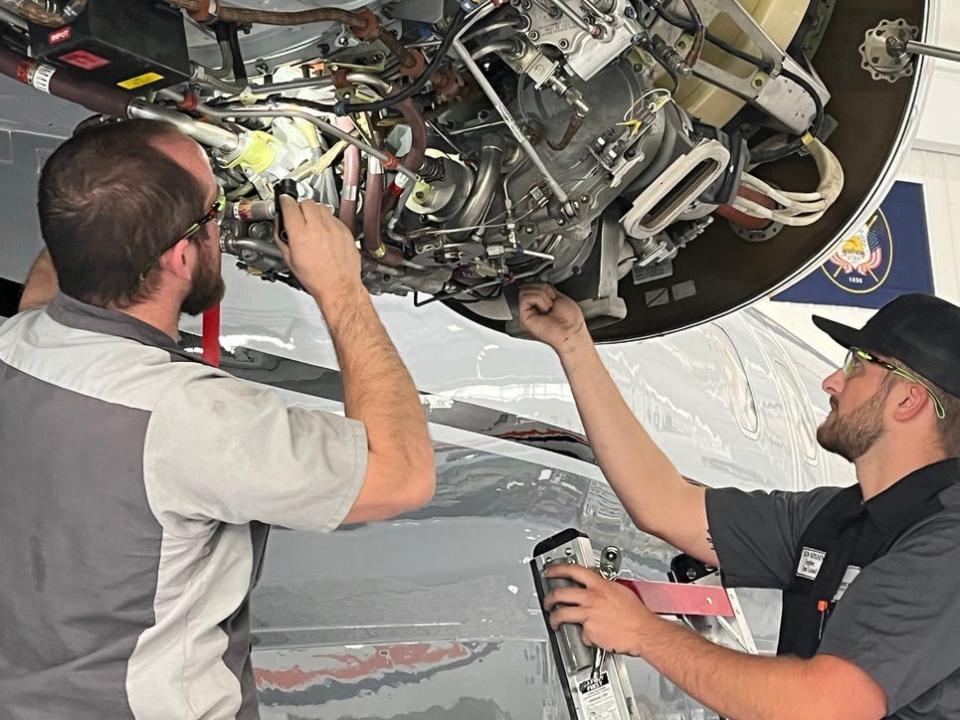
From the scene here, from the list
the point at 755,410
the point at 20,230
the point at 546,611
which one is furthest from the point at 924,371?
the point at 755,410

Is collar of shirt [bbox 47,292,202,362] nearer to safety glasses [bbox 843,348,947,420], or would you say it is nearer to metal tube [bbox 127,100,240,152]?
metal tube [bbox 127,100,240,152]

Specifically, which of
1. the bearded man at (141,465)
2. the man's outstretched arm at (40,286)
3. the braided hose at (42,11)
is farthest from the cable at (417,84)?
the man's outstretched arm at (40,286)

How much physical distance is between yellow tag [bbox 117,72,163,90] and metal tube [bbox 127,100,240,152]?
0.05 m

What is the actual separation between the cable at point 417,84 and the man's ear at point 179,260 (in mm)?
306

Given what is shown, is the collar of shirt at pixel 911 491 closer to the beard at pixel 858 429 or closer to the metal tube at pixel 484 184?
the beard at pixel 858 429

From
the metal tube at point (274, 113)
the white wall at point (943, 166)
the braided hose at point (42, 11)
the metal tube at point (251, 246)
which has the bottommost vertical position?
the white wall at point (943, 166)

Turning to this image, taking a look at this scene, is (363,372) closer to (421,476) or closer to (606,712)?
(421,476)

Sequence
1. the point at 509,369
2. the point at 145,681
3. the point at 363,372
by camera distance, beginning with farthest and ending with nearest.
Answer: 1. the point at 509,369
2. the point at 363,372
3. the point at 145,681

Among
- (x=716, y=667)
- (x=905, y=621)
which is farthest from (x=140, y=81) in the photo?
(x=905, y=621)

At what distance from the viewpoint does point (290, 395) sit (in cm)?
256

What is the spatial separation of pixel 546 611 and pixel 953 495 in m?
0.69

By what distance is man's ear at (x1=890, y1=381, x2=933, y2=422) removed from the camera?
199 cm

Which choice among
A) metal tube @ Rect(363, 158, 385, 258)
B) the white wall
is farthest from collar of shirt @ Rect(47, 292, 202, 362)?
the white wall

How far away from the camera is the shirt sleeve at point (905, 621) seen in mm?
1699
